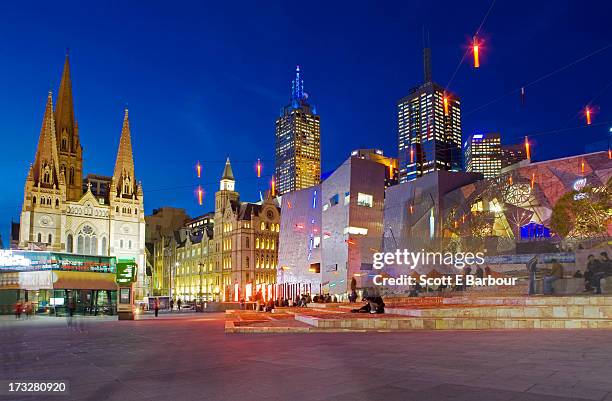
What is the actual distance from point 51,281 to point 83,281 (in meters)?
4.41

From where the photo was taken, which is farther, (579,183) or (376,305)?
(579,183)

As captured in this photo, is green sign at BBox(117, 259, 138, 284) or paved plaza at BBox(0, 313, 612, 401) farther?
green sign at BBox(117, 259, 138, 284)

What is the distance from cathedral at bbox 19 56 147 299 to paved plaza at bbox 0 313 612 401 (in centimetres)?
8749

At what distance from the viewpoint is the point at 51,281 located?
53750mm

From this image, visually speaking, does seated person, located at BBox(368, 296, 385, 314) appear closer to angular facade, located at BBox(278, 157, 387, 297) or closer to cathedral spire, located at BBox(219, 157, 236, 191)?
angular facade, located at BBox(278, 157, 387, 297)

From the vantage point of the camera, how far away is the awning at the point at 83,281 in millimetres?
55031

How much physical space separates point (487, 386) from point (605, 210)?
116ft

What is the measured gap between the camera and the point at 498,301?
77.5 feet

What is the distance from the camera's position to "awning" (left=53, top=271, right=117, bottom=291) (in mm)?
55031

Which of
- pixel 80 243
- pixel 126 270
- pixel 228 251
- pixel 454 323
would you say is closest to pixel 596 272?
pixel 454 323

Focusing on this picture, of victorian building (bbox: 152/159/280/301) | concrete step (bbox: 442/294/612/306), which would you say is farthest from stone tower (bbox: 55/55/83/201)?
concrete step (bbox: 442/294/612/306)

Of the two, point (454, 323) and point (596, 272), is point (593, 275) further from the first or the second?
point (454, 323)

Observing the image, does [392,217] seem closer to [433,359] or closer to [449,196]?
[449,196]

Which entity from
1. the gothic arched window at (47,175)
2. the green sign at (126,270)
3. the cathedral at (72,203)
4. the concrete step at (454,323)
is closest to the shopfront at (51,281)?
the green sign at (126,270)
